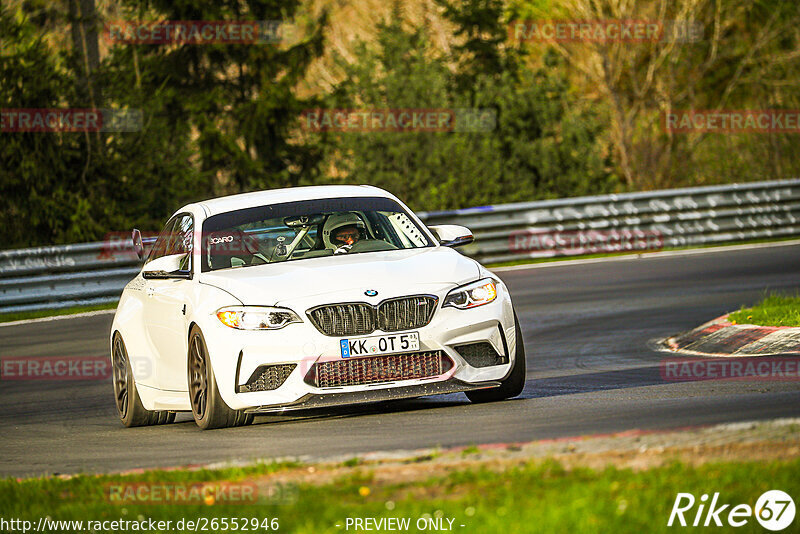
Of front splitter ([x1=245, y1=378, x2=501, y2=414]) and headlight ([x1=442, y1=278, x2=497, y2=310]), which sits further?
headlight ([x1=442, y1=278, x2=497, y2=310])

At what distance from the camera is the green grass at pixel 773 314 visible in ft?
40.7

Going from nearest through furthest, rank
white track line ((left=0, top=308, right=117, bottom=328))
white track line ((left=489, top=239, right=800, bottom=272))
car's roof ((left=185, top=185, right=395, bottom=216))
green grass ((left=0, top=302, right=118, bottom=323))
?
car's roof ((left=185, top=185, right=395, bottom=216)) → white track line ((left=0, top=308, right=117, bottom=328)) → green grass ((left=0, top=302, right=118, bottom=323)) → white track line ((left=489, top=239, right=800, bottom=272))

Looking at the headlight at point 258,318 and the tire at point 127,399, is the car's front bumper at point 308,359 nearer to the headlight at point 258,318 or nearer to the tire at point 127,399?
the headlight at point 258,318

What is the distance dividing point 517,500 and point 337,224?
16.5ft

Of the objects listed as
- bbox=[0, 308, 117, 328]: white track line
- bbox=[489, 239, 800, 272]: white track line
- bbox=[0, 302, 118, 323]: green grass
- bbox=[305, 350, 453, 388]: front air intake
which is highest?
bbox=[305, 350, 453, 388]: front air intake

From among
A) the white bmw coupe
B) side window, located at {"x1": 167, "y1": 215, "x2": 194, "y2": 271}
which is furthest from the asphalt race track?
side window, located at {"x1": 167, "y1": 215, "x2": 194, "y2": 271}

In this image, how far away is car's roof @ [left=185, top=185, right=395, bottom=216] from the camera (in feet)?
34.8

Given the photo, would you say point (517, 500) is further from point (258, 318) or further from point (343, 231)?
point (343, 231)

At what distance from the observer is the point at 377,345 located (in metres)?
8.92

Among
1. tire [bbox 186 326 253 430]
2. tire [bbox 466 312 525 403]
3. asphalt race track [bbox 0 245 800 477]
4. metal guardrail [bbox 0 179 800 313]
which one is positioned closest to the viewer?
asphalt race track [bbox 0 245 800 477]

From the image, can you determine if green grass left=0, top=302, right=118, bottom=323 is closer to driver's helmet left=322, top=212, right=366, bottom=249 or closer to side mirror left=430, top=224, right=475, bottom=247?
driver's helmet left=322, top=212, right=366, bottom=249

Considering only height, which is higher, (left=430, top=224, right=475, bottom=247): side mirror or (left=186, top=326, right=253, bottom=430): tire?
(left=430, top=224, right=475, bottom=247): side mirror

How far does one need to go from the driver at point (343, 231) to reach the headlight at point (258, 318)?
4.41ft

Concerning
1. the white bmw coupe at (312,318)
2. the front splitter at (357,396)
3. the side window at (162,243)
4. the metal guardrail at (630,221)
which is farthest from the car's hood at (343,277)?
the metal guardrail at (630,221)
